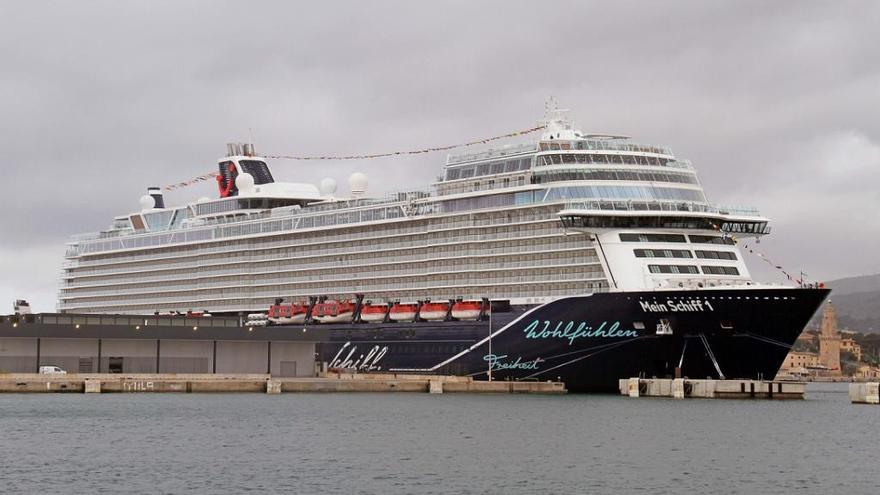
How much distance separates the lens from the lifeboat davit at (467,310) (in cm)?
9150

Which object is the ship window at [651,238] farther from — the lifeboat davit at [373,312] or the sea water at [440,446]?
the lifeboat davit at [373,312]

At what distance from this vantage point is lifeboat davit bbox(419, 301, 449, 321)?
308ft

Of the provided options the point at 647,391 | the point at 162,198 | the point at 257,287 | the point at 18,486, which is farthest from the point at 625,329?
the point at 162,198

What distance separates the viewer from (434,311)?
94375mm

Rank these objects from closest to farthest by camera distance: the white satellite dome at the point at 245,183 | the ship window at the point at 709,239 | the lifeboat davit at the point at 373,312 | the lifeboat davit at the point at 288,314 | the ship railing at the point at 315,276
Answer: the ship window at the point at 709,239 < the ship railing at the point at 315,276 < the lifeboat davit at the point at 373,312 < the lifeboat davit at the point at 288,314 < the white satellite dome at the point at 245,183

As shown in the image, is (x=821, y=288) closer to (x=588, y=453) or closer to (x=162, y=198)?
A: (x=588, y=453)

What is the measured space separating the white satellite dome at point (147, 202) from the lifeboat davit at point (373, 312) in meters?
38.2

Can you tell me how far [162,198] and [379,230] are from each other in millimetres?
37939

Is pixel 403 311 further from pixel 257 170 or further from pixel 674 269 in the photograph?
pixel 257 170

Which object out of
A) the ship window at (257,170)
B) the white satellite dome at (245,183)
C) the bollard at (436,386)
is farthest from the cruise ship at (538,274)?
the ship window at (257,170)

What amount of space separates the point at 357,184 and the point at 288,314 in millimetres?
12118

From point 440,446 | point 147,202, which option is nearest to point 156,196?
point 147,202

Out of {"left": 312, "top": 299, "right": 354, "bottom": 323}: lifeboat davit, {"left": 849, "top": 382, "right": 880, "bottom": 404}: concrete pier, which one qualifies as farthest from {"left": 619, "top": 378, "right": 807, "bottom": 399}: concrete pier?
{"left": 312, "top": 299, "right": 354, "bottom": 323}: lifeboat davit

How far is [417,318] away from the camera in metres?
95.8
